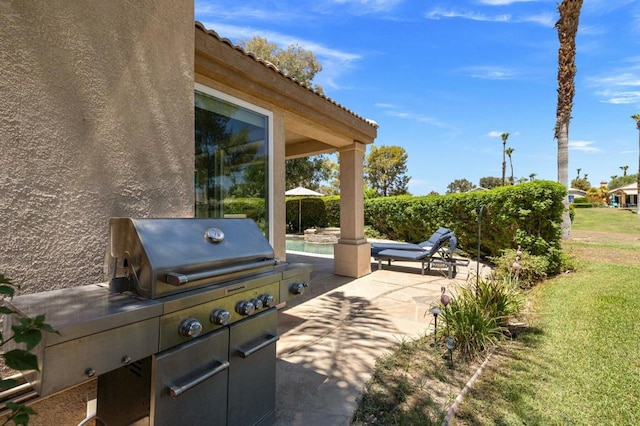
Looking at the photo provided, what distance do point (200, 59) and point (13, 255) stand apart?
359cm

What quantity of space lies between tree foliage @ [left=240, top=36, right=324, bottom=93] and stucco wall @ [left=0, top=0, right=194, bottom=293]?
23304 mm

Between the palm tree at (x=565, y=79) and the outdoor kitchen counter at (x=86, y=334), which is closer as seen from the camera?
the outdoor kitchen counter at (x=86, y=334)

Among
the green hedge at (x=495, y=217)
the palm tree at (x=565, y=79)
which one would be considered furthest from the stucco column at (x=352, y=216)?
the palm tree at (x=565, y=79)

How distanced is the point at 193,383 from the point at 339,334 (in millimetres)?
3603

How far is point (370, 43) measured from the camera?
14625 mm

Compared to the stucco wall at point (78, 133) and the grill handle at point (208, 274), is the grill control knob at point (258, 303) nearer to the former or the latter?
the grill handle at point (208, 274)

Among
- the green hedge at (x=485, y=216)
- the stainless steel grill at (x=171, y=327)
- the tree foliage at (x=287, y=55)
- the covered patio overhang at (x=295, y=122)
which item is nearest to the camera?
the stainless steel grill at (x=171, y=327)

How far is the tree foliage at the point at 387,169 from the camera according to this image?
47156 millimetres

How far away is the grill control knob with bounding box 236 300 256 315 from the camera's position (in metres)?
2.48

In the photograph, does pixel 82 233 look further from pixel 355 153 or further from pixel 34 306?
pixel 355 153

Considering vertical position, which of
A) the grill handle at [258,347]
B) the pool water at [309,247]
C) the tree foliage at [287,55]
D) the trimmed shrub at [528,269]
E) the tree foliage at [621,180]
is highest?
the tree foliage at [287,55]

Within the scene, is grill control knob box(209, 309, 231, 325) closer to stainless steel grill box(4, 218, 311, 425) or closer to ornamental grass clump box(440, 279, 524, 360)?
stainless steel grill box(4, 218, 311, 425)

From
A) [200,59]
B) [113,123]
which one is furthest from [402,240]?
[113,123]

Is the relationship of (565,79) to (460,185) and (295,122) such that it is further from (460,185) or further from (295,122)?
(460,185)
